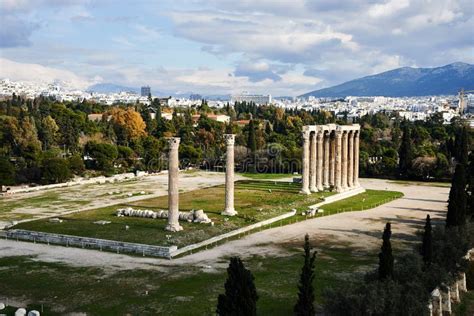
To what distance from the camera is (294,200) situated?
55344 millimetres

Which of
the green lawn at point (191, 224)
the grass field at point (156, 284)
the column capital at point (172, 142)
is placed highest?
the column capital at point (172, 142)

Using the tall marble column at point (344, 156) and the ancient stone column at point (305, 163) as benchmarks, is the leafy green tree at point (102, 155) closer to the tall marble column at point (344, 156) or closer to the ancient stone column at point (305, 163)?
the ancient stone column at point (305, 163)

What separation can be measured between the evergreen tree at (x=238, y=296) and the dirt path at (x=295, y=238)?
13228 mm

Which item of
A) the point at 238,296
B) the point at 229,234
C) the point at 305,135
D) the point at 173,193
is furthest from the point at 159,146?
the point at 238,296

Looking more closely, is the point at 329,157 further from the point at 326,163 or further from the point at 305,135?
the point at 305,135

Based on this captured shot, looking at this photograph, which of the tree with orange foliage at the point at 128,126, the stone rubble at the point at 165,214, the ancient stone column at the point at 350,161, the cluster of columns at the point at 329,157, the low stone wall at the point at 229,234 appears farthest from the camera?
the tree with orange foliage at the point at 128,126

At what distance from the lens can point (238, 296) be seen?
18.5 meters

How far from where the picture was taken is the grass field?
80.8 feet

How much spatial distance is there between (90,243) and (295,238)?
48.1ft

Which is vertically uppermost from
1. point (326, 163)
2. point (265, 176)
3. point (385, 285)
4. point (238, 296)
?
point (326, 163)

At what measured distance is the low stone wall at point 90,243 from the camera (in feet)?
112

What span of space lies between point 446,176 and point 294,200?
33.0 meters

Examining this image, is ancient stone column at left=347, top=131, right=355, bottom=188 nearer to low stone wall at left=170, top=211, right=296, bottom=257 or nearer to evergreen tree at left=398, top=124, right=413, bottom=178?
low stone wall at left=170, top=211, right=296, bottom=257

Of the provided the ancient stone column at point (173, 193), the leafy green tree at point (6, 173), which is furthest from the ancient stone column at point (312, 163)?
the leafy green tree at point (6, 173)
